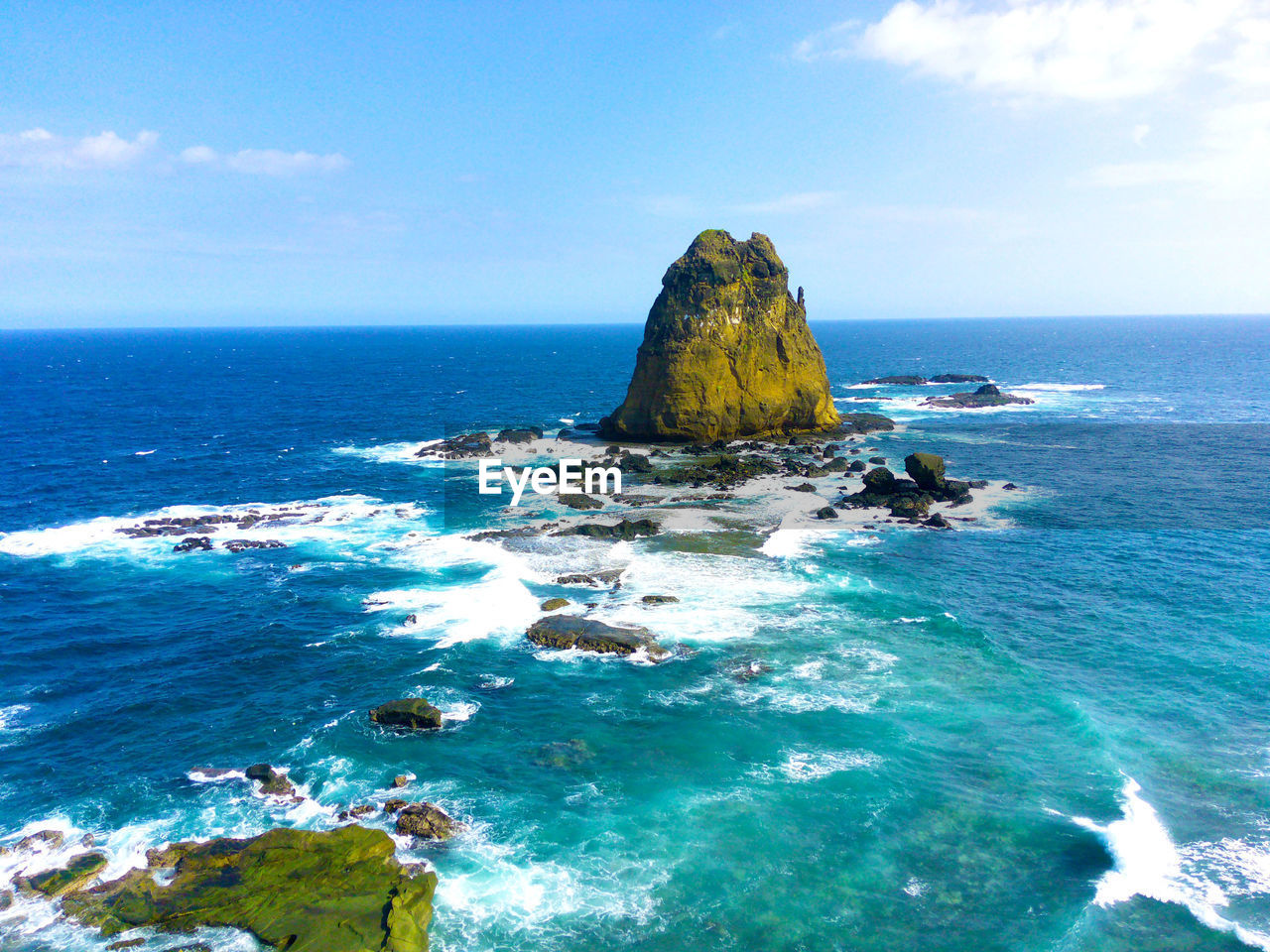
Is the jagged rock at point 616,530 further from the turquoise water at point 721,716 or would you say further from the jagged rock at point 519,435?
the jagged rock at point 519,435

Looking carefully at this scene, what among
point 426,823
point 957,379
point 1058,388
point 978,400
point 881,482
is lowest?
point 426,823

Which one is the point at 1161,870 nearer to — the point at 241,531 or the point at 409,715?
the point at 409,715

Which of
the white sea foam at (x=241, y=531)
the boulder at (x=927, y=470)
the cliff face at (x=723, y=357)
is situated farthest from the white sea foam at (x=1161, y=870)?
the cliff face at (x=723, y=357)

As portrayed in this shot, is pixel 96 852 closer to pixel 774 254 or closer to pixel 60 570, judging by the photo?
pixel 60 570

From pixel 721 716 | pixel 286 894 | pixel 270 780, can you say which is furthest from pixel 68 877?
pixel 721 716

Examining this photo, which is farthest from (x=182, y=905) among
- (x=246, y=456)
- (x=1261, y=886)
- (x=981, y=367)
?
(x=981, y=367)

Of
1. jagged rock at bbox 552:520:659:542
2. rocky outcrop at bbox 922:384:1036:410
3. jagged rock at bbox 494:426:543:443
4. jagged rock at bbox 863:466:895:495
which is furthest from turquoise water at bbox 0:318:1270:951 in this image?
rocky outcrop at bbox 922:384:1036:410
